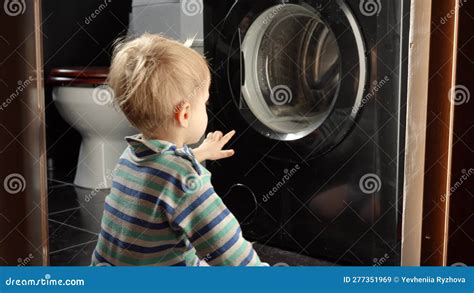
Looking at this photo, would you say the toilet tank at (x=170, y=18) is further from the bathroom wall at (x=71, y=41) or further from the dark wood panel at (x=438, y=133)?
the dark wood panel at (x=438, y=133)

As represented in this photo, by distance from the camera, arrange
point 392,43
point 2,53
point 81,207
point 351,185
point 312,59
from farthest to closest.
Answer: point 81,207, point 312,59, point 351,185, point 392,43, point 2,53

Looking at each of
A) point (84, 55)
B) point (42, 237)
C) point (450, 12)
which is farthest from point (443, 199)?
point (84, 55)

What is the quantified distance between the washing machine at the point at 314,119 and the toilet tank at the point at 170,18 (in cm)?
38

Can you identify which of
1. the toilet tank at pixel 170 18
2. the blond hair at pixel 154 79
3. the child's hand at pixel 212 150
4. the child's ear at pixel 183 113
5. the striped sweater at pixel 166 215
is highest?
the toilet tank at pixel 170 18

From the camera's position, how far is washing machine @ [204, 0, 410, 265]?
1.29 meters

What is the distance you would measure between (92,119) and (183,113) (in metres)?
1.37

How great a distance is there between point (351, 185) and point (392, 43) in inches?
13.9

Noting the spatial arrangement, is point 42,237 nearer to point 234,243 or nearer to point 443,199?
point 234,243

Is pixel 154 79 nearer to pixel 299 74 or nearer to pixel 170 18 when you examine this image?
pixel 299 74

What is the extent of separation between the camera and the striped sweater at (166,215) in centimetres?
88

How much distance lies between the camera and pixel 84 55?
2688mm

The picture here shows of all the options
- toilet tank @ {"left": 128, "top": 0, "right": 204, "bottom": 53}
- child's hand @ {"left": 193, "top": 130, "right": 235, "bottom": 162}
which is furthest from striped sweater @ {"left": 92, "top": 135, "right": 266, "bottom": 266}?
toilet tank @ {"left": 128, "top": 0, "right": 204, "bottom": 53}

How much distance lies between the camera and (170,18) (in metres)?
2.43

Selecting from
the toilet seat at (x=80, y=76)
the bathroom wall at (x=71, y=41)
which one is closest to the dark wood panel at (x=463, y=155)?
the toilet seat at (x=80, y=76)
